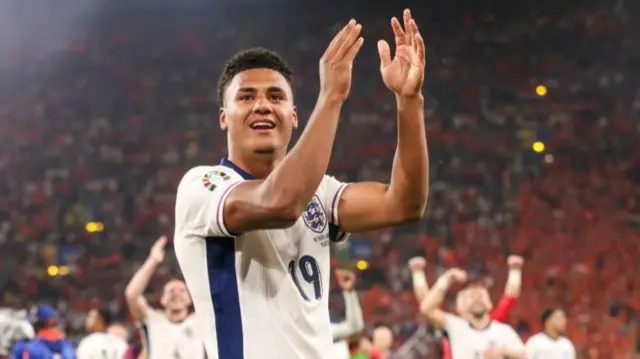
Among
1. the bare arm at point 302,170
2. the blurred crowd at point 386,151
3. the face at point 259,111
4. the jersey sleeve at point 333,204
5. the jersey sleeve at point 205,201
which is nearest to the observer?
the bare arm at point 302,170

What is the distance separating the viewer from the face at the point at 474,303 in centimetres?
814

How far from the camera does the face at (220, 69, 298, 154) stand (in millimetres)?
2561

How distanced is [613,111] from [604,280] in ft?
11.4

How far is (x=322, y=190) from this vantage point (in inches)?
110

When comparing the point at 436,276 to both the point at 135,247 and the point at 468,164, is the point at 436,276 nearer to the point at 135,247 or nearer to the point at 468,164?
the point at 468,164

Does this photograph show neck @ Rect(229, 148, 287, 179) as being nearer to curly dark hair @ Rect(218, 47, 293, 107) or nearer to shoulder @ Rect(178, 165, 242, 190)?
shoulder @ Rect(178, 165, 242, 190)

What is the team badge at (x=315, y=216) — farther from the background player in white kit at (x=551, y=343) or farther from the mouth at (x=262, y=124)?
the background player in white kit at (x=551, y=343)

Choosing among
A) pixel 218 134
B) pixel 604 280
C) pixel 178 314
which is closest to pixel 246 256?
pixel 178 314

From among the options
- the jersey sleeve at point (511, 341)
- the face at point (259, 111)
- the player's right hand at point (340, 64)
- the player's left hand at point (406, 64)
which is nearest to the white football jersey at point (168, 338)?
the jersey sleeve at point (511, 341)

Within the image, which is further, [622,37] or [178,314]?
[622,37]

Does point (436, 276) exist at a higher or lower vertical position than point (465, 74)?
lower

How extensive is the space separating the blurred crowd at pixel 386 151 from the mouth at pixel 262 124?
11.4 m

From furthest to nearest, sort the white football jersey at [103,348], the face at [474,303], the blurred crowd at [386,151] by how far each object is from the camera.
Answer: the blurred crowd at [386,151] → the white football jersey at [103,348] → the face at [474,303]

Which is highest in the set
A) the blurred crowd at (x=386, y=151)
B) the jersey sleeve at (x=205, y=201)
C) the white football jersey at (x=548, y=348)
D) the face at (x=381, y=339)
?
the blurred crowd at (x=386, y=151)
